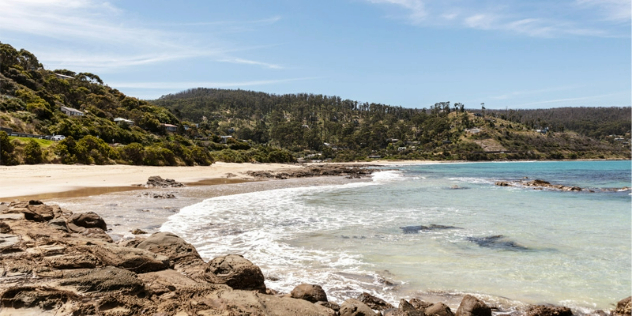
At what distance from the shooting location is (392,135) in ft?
520

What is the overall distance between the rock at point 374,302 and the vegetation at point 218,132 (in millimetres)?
36531

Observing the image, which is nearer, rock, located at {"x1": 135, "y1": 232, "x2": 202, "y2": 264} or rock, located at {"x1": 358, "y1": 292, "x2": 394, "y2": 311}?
rock, located at {"x1": 358, "y1": 292, "x2": 394, "y2": 311}

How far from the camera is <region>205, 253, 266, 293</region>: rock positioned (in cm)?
641

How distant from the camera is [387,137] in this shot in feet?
520

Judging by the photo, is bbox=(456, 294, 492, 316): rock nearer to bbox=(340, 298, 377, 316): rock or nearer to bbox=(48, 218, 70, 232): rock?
bbox=(340, 298, 377, 316): rock

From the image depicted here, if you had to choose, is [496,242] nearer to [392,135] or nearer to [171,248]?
[171,248]

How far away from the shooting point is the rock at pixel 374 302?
6.61 m

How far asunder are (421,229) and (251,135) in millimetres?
122045

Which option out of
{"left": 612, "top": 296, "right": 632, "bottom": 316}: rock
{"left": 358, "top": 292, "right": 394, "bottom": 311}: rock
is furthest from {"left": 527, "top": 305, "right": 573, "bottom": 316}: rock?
{"left": 358, "top": 292, "right": 394, "bottom": 311}: rock

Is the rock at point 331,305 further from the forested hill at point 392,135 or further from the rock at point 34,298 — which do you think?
the forested hill at point 392,135

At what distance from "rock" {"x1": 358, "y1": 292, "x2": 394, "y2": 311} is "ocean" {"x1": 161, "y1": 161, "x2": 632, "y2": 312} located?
50cm

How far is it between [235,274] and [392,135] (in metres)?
157

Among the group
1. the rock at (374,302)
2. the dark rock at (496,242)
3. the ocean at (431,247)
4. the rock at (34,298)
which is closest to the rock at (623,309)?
the ocean at (431,247)

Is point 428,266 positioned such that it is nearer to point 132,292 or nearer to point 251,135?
point 132,292
